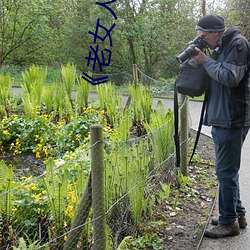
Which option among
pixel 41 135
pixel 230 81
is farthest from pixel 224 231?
pixel 41 135

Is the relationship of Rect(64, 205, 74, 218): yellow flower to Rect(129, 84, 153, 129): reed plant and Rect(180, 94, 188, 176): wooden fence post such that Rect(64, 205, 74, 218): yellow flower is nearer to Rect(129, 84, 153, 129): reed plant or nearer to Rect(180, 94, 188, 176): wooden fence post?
Rect(180, 94, 188, 176): wooden fence post

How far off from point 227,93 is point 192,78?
1.07 ft

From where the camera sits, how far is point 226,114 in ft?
9.82

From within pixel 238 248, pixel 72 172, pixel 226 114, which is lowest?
Result: pixel 238 248

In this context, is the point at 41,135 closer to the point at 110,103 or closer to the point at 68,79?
the point at 110,103

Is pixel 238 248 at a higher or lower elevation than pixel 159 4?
lower

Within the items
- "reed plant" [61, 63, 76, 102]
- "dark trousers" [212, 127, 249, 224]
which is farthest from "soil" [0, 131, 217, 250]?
"reed plant" [61, 63, 76, 102]

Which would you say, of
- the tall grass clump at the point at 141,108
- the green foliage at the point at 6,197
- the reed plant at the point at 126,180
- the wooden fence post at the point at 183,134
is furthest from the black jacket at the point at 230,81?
the tall grass clump at the point at 141,108

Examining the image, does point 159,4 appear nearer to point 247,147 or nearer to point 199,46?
point 247,147

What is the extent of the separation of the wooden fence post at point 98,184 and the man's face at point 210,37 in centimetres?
126

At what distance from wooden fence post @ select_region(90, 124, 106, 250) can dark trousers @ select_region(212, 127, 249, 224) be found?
45.2 inches

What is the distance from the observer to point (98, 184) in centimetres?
239

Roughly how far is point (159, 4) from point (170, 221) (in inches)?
541

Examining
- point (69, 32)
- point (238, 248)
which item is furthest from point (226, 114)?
point (69, 32)
